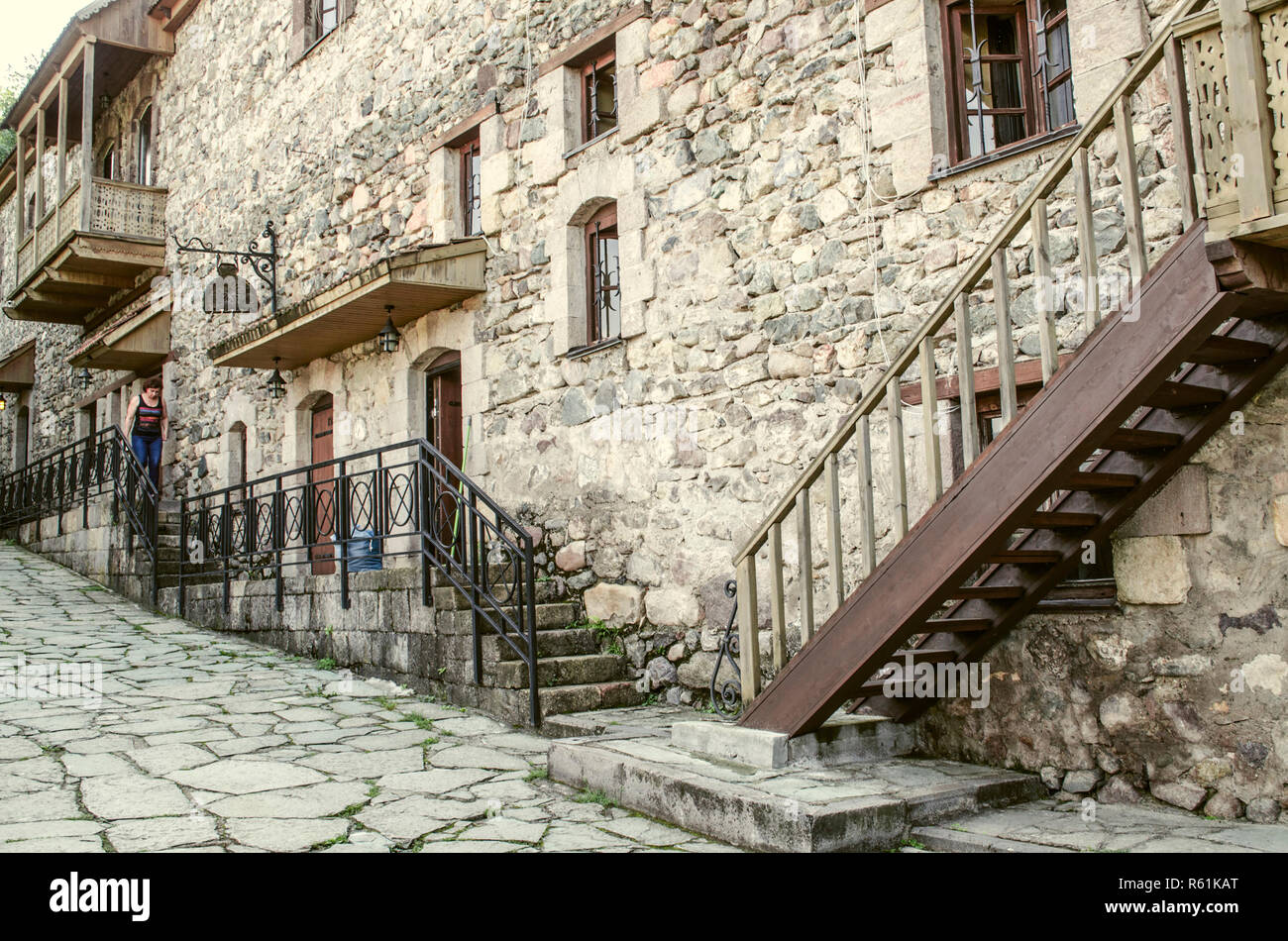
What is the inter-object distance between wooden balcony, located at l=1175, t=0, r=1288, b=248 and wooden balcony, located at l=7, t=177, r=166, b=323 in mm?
13926

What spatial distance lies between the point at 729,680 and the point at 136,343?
10882 mm

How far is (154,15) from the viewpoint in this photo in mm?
14672

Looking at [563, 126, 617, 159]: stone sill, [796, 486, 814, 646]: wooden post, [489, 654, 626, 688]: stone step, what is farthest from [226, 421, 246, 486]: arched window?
[796, 486, 814, 646]: wooden post

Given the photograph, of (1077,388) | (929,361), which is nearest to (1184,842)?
(1077,388)

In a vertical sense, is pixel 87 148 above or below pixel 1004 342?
above

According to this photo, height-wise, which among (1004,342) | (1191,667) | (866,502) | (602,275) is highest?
(602,275)

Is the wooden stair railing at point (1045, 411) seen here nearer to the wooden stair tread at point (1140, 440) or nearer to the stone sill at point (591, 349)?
the wooden stair tread at point (1140, 440)

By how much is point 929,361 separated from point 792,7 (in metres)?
2.92

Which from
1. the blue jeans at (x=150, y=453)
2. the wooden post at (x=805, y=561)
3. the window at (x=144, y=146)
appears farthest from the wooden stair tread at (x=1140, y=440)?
the window at (x=144, y=146)

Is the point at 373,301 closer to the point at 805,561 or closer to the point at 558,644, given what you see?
the point at 558,644

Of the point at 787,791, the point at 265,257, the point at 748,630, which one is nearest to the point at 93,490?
the point at 265,257

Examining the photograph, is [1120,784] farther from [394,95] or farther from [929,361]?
[394,95]

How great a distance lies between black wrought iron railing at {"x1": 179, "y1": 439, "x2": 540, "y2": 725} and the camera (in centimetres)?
670

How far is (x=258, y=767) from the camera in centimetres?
529
